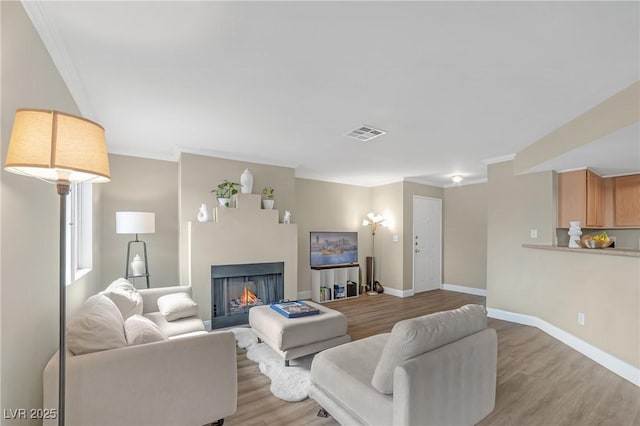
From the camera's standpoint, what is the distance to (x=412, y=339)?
160 centimetres

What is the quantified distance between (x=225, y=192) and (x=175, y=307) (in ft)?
5.89

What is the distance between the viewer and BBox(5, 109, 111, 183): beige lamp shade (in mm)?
1173

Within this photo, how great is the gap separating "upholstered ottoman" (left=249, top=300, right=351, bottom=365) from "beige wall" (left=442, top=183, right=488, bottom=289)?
4.31 metres

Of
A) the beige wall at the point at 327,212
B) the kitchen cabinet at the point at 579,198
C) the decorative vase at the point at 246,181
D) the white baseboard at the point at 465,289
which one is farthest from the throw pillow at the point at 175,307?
the white baseboard at the point at 465,289

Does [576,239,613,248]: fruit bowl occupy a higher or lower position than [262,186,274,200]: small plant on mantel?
lower

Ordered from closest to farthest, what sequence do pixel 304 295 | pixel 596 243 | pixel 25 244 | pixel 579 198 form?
pixel 25 244
pixel 596 243
pixel 579 198
pixel 304 295

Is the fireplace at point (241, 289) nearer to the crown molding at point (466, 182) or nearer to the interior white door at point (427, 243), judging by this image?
the interior white door at point (427, 243)

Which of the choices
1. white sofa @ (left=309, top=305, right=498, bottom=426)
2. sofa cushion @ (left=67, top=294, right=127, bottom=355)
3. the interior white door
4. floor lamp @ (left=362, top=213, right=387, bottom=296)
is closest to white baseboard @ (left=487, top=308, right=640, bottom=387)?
white sofa @ (left=309, top=305, right=498, bottom=426)

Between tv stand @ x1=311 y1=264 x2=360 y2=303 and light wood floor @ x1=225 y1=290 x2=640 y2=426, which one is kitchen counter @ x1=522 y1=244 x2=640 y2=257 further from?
tv stand @ x1=311 y1=264 x2=360 y2=303

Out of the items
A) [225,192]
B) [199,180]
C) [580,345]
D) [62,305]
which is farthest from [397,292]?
[62,305]

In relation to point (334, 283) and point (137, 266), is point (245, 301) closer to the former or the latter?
point (137, 266)

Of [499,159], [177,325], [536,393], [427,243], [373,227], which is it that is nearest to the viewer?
[536,393]

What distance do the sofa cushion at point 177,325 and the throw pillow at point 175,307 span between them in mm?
51

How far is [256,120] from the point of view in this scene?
3027mm
